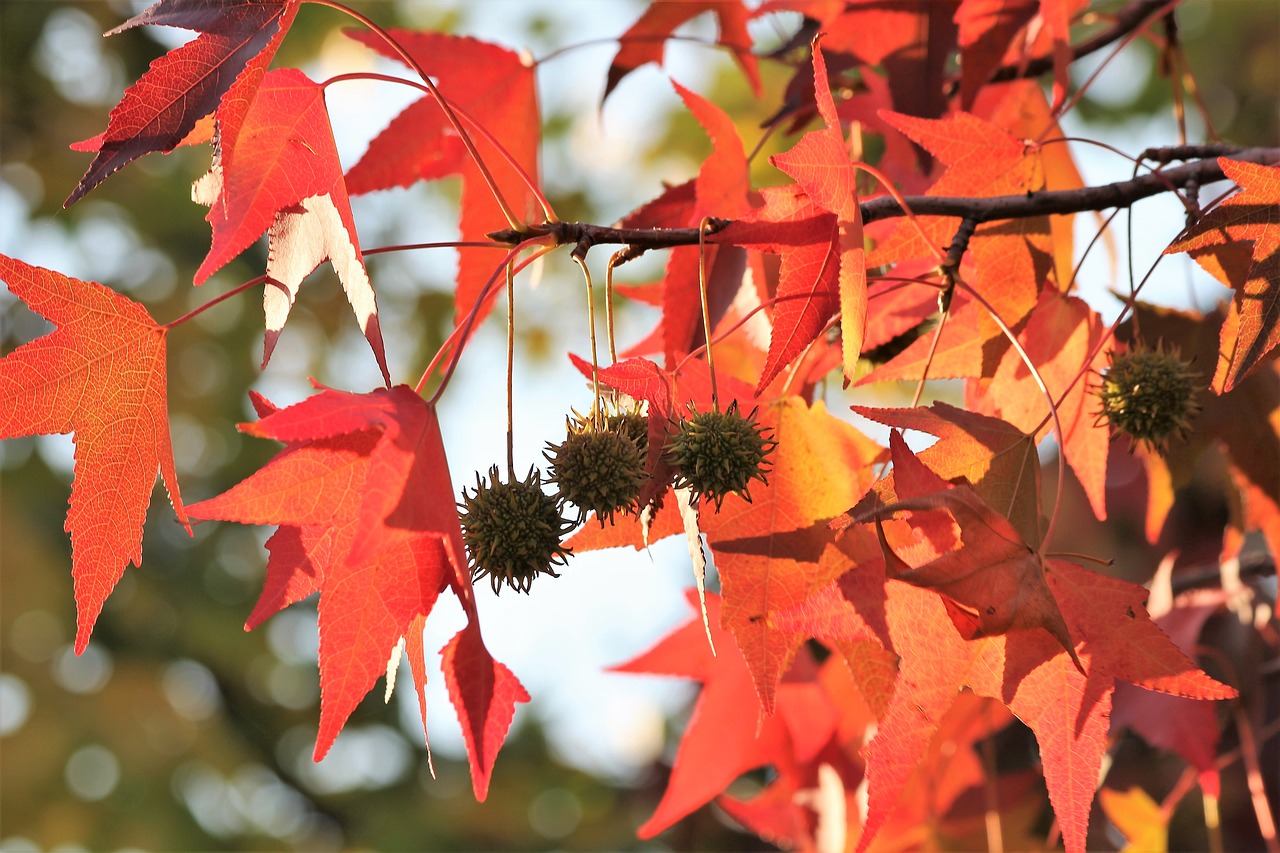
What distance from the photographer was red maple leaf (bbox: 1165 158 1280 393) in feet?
2.09

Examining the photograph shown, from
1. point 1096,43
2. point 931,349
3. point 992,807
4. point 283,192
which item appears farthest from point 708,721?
point 1096,43

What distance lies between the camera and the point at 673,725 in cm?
404

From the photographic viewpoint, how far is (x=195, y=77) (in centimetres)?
64

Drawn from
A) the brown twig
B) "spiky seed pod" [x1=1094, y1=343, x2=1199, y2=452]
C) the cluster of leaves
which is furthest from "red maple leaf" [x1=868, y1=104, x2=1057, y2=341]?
the brown twig

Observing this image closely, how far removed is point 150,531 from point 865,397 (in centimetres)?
298

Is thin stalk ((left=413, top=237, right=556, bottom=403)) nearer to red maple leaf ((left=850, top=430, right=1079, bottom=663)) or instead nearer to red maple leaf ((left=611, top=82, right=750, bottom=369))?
red maple leaf ((left=611, top=82, right=750, bottom=369))

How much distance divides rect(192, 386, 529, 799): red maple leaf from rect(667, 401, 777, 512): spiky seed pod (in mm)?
161

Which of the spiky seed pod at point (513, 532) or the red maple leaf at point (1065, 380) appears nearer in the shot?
the spiky seed pod at point (513, 532)

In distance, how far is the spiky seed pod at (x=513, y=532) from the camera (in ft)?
2.13

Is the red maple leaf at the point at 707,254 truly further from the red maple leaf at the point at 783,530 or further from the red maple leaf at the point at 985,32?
the red maple leaf at the point at 985,32

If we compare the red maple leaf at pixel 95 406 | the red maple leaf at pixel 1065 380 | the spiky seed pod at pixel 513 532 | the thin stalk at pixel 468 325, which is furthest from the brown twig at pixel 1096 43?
the red maple leaf at pixel 95 406

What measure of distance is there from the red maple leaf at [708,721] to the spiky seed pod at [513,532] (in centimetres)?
41

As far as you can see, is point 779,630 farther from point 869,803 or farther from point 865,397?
point 865,397

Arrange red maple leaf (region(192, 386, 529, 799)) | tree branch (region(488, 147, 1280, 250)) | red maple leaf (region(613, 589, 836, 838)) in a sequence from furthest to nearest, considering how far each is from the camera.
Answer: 1. red maple leaf (region(613, 589, 836, 838))
2. tree branch (region(488, 147, 1280, 250))
3. red maple leaf (region(192, 386, 529, 799))
